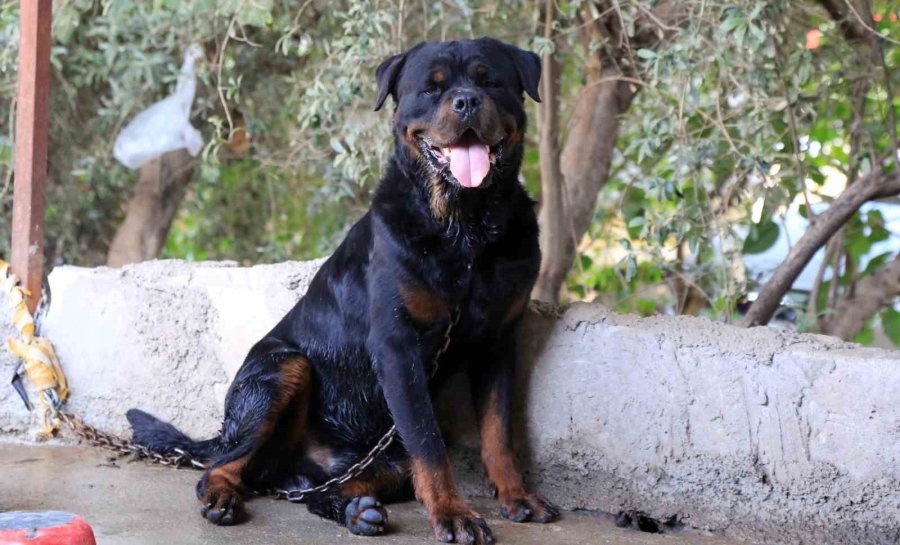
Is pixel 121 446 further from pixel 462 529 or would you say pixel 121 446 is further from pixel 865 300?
pixel 865 300

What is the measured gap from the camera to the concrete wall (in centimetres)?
339

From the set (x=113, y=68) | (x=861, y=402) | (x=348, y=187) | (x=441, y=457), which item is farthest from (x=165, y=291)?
(x=861, y=402)

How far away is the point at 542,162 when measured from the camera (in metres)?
5.53

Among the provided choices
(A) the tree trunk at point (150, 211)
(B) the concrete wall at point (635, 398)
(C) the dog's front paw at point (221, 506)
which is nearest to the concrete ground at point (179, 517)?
(C) the dog's front paw at point (221, 506)

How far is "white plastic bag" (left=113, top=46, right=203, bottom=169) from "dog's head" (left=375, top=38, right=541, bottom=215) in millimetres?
2510

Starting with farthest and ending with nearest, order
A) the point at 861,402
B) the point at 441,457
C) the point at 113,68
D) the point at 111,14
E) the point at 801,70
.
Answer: the point at 113,68, the point at 111,14, the point at 801,70, the point at 441,457, the point at 861,402

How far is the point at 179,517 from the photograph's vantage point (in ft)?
12.1

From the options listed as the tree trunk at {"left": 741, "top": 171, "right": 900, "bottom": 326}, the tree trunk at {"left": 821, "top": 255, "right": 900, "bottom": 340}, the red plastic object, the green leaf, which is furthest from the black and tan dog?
the tree trunk at {"left": 821, "top": 255, "right": 900, "bottom": 340}

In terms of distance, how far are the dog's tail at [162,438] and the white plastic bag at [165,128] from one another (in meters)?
1.99

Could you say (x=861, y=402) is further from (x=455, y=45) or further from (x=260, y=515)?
(x=260, y=515)

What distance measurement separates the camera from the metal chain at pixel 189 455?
3.87 m

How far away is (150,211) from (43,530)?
16.3 ft

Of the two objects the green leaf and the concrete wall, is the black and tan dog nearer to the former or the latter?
the concrete wall

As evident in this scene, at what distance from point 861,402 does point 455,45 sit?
6.22 feet
